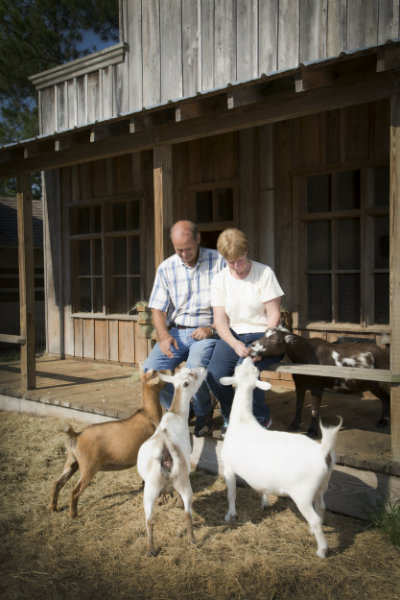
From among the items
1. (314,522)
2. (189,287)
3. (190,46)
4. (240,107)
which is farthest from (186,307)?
(190,46)

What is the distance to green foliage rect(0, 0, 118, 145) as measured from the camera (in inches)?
639

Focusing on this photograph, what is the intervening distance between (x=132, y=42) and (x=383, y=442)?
6.72m

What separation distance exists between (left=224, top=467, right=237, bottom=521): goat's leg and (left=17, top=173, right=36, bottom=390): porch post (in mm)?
3687

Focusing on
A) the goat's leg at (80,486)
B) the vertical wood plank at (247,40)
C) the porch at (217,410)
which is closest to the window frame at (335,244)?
the porch at (217,410)

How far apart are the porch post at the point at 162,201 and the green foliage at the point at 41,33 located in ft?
43.7

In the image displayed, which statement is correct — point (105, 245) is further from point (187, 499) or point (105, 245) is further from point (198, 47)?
point (187, 499)

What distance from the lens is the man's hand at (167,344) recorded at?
Result: 4.46 m

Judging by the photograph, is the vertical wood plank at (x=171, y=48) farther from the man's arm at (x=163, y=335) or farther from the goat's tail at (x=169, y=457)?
the goat's tail at (x=169, y=457)

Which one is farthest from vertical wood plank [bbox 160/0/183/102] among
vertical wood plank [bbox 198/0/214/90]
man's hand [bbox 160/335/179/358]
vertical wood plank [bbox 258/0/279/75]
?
man's hand [bbox 160/335/179/358]

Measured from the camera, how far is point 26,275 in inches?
258

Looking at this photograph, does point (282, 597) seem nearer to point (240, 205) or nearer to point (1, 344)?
point (240, 205)

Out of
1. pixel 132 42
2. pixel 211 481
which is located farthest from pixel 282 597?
pixel 132 42

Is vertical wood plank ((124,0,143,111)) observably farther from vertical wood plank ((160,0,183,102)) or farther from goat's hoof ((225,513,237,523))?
goat's hoof ((225,513,237,523))

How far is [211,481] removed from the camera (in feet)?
14.5
